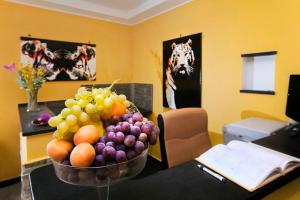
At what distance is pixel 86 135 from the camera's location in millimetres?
529

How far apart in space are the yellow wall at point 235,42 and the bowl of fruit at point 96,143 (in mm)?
1557

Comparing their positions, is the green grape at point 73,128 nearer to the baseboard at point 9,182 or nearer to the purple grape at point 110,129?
the purple grape at point 110,129

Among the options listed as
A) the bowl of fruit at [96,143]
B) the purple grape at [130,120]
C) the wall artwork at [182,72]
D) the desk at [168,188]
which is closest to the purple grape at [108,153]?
the bowl of fruit at [96,143]

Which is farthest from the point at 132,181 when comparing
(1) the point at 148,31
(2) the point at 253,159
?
(1) the point at 148,31

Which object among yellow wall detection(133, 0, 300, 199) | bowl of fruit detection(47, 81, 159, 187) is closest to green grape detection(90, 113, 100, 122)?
bowl of fruit detection(47, 81, 159, 187)

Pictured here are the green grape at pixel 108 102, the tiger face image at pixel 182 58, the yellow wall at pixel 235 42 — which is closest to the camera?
the green grape at pixel 108 102

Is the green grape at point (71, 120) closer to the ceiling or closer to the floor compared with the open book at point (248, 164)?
closer to the ceiling

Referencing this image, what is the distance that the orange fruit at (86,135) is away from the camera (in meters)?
0.53

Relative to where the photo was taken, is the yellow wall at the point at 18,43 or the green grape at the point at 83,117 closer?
the green grape at the point at 83,117

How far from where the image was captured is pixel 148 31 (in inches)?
126

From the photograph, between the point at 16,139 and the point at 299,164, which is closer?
the point at 299,164

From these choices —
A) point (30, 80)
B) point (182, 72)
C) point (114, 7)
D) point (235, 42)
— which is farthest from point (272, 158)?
point (114, 7)

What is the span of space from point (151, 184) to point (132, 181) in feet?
0.29

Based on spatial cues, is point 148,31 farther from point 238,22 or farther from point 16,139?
point 16,139
